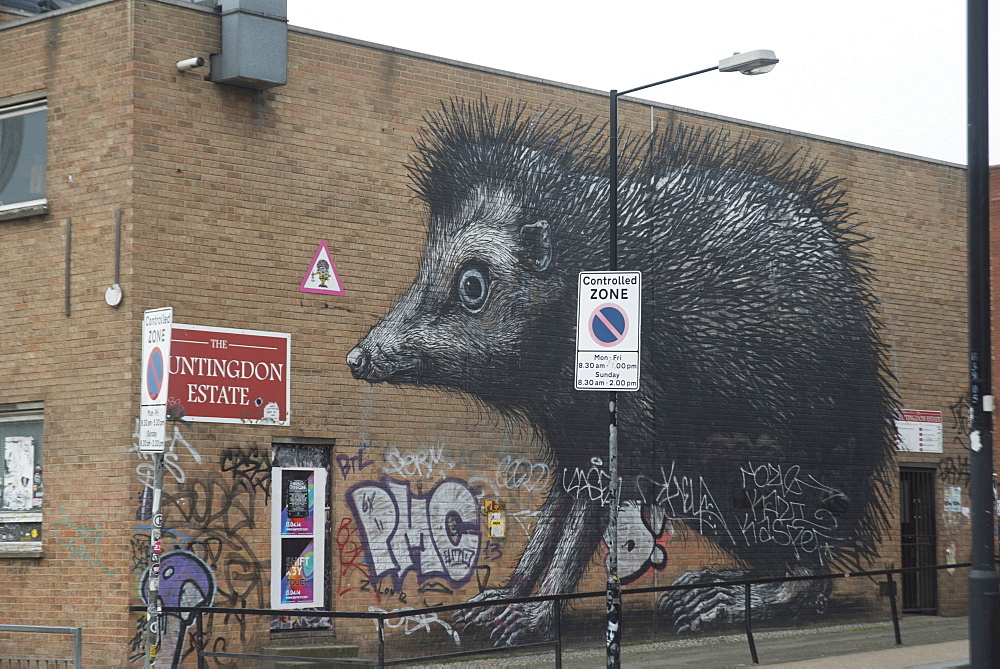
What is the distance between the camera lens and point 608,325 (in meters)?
11.7

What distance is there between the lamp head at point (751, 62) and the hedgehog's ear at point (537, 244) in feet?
14.1

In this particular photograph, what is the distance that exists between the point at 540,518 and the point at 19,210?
7331 millimetres

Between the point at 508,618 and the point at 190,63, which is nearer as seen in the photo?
the point at 190,63

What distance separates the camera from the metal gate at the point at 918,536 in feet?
66.0

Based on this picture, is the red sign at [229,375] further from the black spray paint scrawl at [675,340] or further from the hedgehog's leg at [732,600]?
the hedgehog's leg at [732,600]

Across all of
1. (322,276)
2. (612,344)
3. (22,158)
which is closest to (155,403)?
(612,344)

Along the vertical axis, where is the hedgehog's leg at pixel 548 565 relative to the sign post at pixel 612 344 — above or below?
below

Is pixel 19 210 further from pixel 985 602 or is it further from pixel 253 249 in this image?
pixel 985 602

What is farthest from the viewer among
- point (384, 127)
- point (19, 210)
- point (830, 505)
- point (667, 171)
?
point (830, 505)

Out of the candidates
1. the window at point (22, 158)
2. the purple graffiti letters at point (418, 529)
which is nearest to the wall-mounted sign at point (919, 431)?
the purple graffiti letters at point (418, 529)

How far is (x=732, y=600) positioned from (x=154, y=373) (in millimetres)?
10697

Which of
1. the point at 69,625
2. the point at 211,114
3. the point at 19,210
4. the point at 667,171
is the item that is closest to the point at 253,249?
the point at 211,114

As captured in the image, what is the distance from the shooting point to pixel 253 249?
1408 cm

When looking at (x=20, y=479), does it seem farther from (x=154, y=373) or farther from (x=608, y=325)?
(x=608, y=325)
